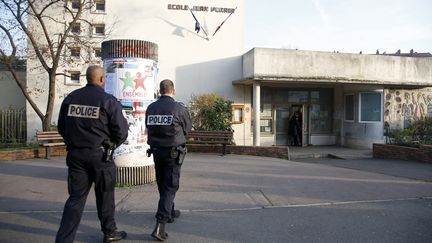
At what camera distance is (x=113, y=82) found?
6.98 meters

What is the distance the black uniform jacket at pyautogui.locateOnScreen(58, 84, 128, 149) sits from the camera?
3.95 meters

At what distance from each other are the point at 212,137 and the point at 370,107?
27.7 feet

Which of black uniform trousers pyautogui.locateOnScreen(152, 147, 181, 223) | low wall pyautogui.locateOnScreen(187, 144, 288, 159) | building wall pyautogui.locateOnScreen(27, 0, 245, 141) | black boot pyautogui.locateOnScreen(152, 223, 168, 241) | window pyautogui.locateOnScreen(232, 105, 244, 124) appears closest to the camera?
black boot pyautogui.locateOnScreen(152, 223, 168, 241)

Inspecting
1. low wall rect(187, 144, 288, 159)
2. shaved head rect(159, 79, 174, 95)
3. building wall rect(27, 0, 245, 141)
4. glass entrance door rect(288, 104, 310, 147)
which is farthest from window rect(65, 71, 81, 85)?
shaved head rect(159, 79, 174, 95)

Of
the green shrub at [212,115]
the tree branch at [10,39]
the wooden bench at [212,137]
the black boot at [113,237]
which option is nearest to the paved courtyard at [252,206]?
the black boot at [113,237]

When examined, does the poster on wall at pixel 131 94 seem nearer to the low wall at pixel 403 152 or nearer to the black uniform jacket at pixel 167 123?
the black uniform jacket at pixel 167 123

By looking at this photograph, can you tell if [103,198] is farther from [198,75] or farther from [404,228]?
[198,75]

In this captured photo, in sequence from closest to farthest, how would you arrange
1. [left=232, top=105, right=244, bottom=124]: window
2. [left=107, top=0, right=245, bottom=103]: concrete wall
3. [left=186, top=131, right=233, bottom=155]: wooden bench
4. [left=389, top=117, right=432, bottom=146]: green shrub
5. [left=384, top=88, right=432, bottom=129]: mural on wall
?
[left=389, top=117, right=432, bottom=146]: green shrub, [left=186, top=131, right=233, bottom=155]: wooden bench, [left=232, top=105, right=244, bottom=124]: window, [left=384, top=88, right=432, bottom=129]: mural on wall, [left=107, top=0, right=245, bottom=103]: concrete wall

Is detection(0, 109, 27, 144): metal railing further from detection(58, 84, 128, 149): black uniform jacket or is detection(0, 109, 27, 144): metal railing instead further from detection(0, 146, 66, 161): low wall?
detection(58, 84, 128, 149): black uniform jacket

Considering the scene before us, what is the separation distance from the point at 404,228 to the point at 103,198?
3.95 metres

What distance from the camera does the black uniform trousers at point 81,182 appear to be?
3820 mm

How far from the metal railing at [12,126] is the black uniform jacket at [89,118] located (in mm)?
14122

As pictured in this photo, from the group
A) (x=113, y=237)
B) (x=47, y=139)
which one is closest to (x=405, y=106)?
(x=47, y=139)

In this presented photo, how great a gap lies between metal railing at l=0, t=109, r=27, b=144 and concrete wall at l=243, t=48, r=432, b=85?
10.3 meters
